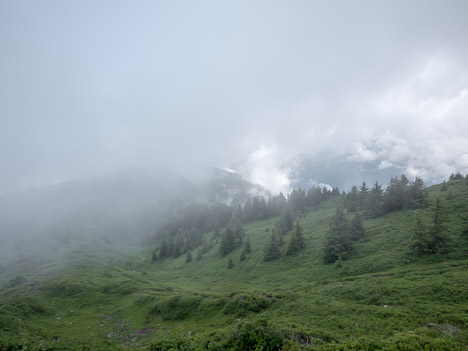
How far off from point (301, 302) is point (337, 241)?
23.9m

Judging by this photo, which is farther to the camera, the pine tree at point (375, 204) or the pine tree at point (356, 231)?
the pine tree at point (375, 204)

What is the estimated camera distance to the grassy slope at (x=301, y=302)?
57.3ft

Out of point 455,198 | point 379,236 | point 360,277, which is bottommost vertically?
point 360,277

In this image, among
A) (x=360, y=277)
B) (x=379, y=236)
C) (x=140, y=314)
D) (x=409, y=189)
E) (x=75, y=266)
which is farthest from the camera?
(x=75, y=266)

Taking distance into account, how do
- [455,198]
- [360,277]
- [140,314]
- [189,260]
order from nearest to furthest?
1. [360,277]
2. [140,314]
3. [455,198]
4. [189,260]

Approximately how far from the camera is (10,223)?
19575 cm

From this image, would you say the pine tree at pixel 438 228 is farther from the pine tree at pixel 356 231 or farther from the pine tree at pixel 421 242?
the pine tree at pixel 356 231

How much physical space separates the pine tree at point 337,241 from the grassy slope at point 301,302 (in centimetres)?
253

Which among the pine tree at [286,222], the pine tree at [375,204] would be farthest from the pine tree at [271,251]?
the pine tree at [375,204]

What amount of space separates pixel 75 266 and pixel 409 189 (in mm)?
120778

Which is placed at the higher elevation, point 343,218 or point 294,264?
point 343,218

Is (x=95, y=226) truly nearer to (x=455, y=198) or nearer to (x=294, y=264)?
(x=294, y=264)

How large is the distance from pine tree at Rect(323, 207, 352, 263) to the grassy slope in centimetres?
253

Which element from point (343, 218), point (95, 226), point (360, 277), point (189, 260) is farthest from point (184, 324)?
point (95, 226)
